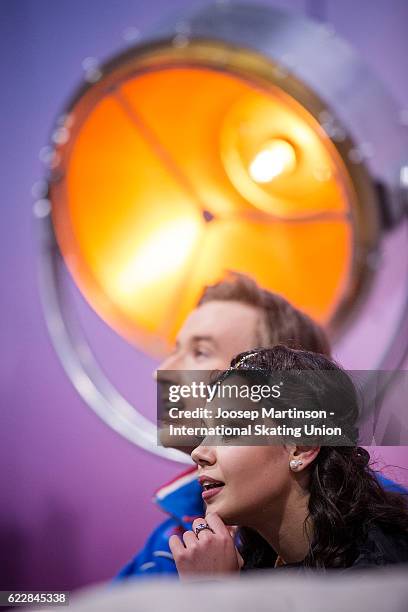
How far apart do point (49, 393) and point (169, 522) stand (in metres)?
0.47

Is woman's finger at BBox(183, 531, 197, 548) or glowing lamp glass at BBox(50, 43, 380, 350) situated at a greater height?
glowing lamp glass at BBox(50, 43, 380, 350)

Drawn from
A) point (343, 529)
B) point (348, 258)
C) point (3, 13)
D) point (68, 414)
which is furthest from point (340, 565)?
point (3, 13)

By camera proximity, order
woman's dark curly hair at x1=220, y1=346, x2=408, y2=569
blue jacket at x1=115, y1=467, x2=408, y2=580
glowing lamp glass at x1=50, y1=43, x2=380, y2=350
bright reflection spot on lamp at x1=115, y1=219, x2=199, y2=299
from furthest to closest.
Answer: bright reflection spot on lamp at x1=115, y1=219, x2=199, y2=299, glowing lamp glass at x1=50, y1=43, x2=380, y2=350, blue jacket at x1=115, y1=467, x2=408, y2=580, woman's dark curly hair at x1=220, y1=346, x2=408, y2=569

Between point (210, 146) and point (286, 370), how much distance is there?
0.80 m

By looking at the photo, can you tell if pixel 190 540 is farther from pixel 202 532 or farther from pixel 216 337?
pixel 216 337

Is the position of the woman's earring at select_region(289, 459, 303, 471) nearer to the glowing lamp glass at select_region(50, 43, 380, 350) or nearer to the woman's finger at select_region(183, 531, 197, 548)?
the woman's finger at select_region(183, 531, 197, 548)

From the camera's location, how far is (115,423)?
176 centimetres

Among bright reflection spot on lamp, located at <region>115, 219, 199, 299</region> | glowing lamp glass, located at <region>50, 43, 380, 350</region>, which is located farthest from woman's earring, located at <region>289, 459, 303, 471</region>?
bright reflection spot on lamp, located at <region>115, 219, 199, 299</region>

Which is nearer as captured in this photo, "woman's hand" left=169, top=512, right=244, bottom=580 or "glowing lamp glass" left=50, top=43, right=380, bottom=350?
"woman's hand" left=169, top=512, right=244, bottom=580

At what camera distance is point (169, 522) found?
1.47 m

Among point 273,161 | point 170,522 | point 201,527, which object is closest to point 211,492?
point 201,527

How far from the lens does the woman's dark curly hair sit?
104 centimetres

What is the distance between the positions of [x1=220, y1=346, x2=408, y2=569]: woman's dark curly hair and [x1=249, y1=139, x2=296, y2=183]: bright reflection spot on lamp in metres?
0.67

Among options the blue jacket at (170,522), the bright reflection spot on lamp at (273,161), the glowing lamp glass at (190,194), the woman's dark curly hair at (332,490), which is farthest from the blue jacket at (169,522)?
the bright reflection spot on lamp at (273,161)
